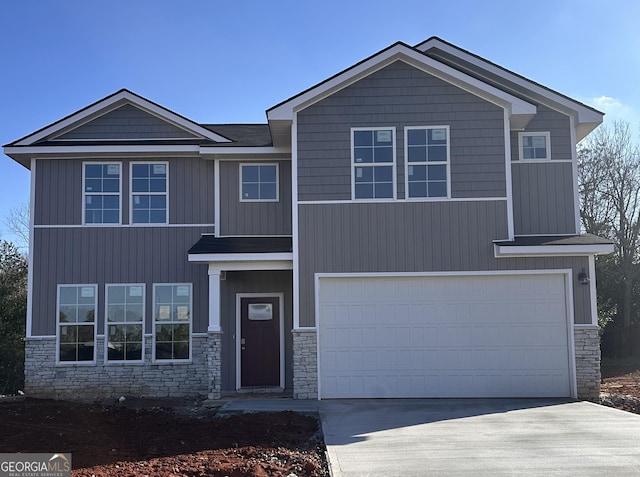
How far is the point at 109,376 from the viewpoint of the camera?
1424 cm

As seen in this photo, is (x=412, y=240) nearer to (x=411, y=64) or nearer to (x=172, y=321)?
(x=411, y=64)

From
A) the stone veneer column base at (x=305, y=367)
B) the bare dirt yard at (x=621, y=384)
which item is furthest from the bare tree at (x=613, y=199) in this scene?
the stone veneer column base at (x=305, y=367)

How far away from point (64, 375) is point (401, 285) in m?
7.69

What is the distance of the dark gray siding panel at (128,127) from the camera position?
15.1 metres

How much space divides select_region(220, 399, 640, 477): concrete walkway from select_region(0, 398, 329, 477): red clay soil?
18.3 inches

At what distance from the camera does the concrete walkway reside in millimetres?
7379

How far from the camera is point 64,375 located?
1421 cm

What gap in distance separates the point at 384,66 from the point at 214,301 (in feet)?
19.5

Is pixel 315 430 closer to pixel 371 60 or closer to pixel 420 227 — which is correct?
pixel 420 227

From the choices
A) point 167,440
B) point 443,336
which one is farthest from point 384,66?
point 167,440

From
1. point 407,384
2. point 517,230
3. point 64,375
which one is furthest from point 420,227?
point 64,375

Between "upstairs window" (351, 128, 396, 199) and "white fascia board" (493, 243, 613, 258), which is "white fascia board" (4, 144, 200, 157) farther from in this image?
"white fascia board" (493, 243, 613, 258)

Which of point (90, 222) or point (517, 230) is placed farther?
point (90, 222)

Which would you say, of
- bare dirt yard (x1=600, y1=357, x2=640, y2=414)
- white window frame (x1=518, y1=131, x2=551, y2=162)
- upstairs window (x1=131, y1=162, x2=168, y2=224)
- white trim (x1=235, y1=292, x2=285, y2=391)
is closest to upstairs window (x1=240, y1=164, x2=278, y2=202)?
upstairs window (x1=131, y1=162, x2=168, y2=224)
